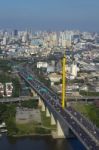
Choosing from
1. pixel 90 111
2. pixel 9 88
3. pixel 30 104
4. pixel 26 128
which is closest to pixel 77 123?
pixel 26 128

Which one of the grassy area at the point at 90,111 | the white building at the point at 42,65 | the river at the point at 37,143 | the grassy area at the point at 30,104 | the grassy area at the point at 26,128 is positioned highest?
the white building at the point at 42,65

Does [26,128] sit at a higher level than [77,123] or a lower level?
lower

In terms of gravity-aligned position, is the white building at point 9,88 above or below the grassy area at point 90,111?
above

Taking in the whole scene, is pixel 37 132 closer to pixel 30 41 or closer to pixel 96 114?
pixel 96 114

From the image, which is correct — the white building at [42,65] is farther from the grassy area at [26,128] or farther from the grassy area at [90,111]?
the grassy area at [26,128]

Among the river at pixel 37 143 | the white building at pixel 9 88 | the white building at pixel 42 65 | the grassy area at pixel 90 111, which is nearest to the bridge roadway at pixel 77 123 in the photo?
the river at pixel 37 143

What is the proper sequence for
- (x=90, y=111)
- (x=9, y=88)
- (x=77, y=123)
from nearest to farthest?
1. (x=77, y=123)
2. (x=90, y=111)
3. (x=9, y=88)

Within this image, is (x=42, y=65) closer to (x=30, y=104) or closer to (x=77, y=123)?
(x=30, y=104)
